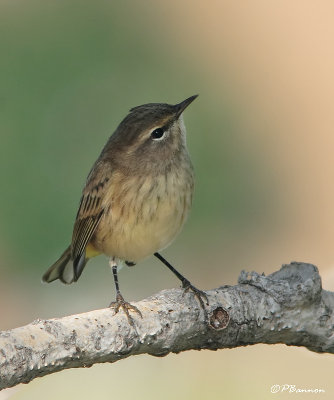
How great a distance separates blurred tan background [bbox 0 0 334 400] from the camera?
314 inches

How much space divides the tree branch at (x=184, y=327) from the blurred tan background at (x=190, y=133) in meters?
1.31

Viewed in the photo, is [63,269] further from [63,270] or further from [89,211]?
[89,211]

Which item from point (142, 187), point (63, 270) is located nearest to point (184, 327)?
point (142, 187)

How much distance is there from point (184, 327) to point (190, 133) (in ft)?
16.7

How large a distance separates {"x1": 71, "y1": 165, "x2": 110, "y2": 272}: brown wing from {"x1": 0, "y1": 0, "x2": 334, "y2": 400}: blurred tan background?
891mm

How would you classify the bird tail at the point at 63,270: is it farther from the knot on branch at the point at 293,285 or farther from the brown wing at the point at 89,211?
the knot on branch at the point at 293,285

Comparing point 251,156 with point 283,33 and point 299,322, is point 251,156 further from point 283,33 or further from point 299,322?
point 299,322

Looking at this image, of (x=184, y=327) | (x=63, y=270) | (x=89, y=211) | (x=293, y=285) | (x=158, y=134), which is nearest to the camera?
(x=184, y=327)

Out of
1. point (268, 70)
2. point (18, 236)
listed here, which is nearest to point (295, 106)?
point (268, 70)

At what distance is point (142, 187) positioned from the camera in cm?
525

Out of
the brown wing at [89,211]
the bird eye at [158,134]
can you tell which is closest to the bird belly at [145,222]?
the brown wing at [89,211]

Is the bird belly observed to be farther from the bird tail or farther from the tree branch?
the bird tail

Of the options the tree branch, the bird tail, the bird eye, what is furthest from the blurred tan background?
the bird eye

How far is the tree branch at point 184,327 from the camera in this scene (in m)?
3.91
